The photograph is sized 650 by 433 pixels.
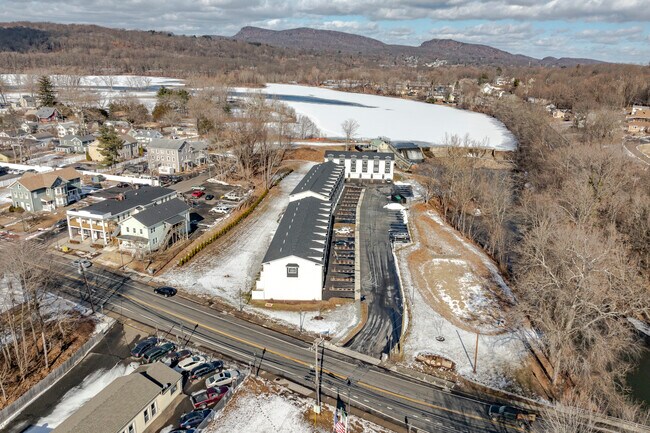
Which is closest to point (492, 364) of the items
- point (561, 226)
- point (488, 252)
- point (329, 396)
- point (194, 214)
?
point (329, 396)

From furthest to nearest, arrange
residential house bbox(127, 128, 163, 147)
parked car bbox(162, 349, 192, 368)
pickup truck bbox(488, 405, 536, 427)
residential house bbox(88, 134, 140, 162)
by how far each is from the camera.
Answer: residential house bbox(127, 128, 163, 147)
residential house bbox(88, 134, 140, 162)
parked car bbox(162, 349, 192, 368)
pickup truck bbox(488, 405, 536, 427)

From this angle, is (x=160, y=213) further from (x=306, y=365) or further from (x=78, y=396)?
(x=306, y=365)

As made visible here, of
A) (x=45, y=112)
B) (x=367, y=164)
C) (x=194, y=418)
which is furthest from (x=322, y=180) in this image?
(x=45, y=112)

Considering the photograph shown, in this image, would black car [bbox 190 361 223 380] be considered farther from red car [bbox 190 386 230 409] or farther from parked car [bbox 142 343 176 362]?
parked car [bbox 142 343 176 362]

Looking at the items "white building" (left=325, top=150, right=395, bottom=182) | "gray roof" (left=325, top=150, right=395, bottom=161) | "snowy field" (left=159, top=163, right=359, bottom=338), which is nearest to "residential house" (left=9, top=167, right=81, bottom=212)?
"snowy field" (left=159, top=163, right=359, bottom=338)

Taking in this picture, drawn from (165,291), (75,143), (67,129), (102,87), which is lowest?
(165,291)
